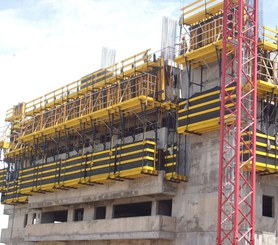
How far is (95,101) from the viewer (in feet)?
156

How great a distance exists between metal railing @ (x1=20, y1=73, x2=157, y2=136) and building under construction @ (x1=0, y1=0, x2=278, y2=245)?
11 cm

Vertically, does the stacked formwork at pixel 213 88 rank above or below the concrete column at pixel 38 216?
above

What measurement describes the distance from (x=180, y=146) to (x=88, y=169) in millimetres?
8564

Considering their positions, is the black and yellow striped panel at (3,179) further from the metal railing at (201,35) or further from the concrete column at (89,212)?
the metal railing at (201,35)

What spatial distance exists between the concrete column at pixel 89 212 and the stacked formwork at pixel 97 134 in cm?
284

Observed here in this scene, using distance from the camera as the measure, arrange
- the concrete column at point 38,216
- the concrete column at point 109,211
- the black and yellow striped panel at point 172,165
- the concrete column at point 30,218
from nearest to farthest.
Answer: the black and yellow striped panel at point 172,165 < the concrete column at point 109,211 < the concrete column at point 38,216 < the concrete column at point 30,218

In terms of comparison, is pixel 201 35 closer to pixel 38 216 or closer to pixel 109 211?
pixel 109 211

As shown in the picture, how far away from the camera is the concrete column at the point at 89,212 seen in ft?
154

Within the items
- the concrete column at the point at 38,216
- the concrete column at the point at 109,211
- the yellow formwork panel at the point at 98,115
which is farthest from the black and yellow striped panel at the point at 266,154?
the concrete column at the point at 38,216

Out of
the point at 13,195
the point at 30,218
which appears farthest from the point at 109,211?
the point at 13,195

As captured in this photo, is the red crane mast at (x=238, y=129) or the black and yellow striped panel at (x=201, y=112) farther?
the black and yellow striped panel at (x=201, y=112)

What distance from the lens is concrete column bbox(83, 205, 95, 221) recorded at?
4694cm

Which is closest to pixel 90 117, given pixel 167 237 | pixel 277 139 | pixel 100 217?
pixel 100 217

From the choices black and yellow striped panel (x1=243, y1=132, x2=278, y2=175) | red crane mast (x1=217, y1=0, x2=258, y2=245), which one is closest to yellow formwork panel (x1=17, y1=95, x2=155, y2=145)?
red crane mast (x1=217, y1=0, x2=258, y2=245)
